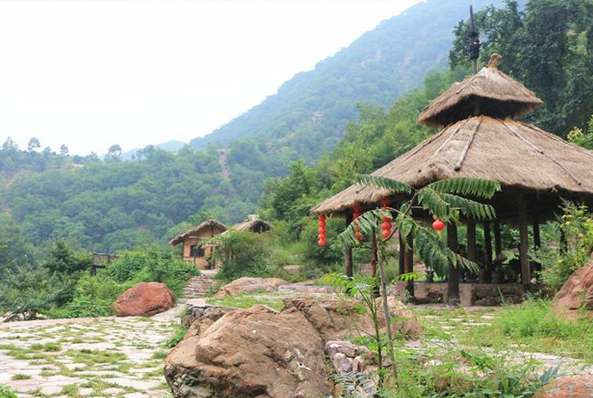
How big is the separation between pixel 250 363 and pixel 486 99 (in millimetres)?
8726

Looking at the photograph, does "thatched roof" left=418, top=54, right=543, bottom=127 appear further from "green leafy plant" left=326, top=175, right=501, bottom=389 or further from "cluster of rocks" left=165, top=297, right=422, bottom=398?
"cluster of rocks" left=165, top=297, right=422, bottom=398

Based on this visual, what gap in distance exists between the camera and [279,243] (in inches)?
879

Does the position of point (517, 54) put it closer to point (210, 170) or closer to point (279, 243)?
point (279, 243)

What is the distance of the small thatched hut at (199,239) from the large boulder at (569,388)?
2756cm

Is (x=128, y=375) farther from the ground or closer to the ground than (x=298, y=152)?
closer to the ground

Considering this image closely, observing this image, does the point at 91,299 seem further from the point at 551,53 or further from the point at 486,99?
the point at 551,53

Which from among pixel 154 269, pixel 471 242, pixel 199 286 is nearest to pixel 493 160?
pixel 471 242

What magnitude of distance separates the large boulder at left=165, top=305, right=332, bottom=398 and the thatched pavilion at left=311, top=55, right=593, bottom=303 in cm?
463

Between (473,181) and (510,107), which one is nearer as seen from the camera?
(473,181)

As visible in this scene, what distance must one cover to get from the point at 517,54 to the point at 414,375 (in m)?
23.8

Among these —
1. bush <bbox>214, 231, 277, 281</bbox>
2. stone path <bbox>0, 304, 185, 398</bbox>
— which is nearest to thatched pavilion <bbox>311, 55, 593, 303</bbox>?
stone path <bbox>0, 304, 185, 398</bbox>

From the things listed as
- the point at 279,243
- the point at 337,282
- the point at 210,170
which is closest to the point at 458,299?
the point at 337,282

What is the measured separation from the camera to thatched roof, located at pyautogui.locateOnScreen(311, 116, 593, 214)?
792cm

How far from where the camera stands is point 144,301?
467 inches
